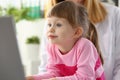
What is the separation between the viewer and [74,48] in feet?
3.67

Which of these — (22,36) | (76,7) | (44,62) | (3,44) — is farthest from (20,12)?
(3,44)

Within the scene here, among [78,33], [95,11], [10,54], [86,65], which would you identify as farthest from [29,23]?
[10,54]

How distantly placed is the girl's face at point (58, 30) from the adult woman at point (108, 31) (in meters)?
0.46

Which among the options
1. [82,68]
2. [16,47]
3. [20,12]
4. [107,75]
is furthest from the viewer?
[20,12]

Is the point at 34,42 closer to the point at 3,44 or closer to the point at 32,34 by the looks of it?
the point at 32,34

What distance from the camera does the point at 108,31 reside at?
1.58m

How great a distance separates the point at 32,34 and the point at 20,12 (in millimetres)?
359

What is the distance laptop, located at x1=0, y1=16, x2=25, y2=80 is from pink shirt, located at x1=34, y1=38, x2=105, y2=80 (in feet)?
1.26

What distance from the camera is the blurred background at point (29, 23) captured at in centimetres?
359

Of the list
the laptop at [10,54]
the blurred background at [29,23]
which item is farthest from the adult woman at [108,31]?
the blurred background at [29,23]

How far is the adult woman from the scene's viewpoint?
155 cm

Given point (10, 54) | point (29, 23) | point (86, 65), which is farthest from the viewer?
point (29, 23)

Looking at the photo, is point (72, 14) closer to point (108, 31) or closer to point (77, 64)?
point (77, 64)

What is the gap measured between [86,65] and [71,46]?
120mm
